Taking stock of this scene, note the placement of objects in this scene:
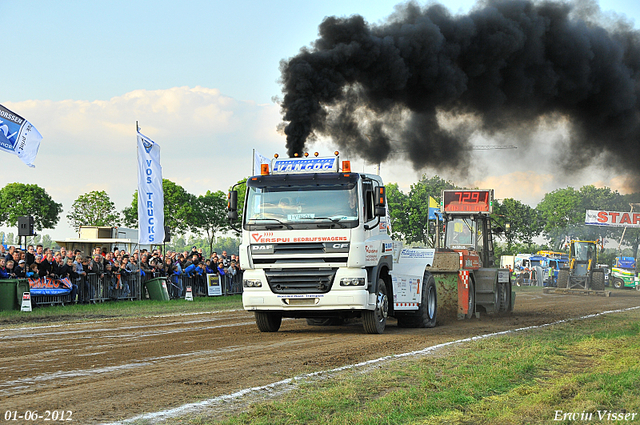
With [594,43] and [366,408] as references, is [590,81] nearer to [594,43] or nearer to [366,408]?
[594,43]

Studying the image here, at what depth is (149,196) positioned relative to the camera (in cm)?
2250

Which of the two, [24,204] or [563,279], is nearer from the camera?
[563,279]

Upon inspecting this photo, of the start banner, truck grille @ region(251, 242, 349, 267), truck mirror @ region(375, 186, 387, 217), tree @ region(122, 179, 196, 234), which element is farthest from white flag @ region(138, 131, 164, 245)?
the start banner

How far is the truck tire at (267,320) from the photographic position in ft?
40.8

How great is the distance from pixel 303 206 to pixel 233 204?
4.33 ft

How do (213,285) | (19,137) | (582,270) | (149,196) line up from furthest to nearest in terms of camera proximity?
1. (582,270)
2. (213,285)
3. (149,196)
4. (19,137)

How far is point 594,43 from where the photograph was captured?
746 inches

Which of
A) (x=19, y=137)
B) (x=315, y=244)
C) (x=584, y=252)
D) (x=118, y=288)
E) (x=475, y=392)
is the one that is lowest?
(x=475, y=392)

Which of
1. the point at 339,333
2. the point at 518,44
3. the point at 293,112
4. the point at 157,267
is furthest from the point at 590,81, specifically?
the point at 157,267

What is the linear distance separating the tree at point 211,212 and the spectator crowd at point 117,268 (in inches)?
1508

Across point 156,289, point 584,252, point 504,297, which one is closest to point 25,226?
point 156,289

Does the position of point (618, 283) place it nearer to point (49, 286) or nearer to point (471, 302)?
point (471, 302)

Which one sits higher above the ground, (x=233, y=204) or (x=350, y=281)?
(x=233, y=204)

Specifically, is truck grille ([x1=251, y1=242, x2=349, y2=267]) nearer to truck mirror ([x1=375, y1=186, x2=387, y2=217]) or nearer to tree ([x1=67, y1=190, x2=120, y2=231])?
truck mirror ([x1=375, y1=186, x2=387, y2=217])
